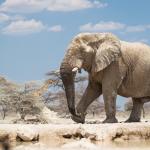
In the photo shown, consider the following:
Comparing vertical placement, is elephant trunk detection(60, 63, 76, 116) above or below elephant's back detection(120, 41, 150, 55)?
below

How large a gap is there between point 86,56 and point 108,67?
0.81 meters

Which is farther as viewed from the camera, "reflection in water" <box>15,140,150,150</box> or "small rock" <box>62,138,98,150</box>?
"reflection in water" <box>15,140,150,150</box>

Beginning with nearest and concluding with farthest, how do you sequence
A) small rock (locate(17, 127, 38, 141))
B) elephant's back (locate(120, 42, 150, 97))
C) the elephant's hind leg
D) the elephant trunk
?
small rock (locate(17, 127, 38, 141)) < the elephant trunk < elephant's back (locate(120, 42, 150, 97)) < the elephant's hind leg

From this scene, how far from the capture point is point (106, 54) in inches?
727

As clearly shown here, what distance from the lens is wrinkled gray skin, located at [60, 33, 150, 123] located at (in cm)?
→ 1811

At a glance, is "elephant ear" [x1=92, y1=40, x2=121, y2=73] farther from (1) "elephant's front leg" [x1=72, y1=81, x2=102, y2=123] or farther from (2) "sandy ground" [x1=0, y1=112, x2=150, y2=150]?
(2) "sandy ground" [x1=0, y1=112, x2=150, y2=150]

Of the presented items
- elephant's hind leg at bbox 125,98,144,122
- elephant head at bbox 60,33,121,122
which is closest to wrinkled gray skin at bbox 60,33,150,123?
elephant head at bbox 60,33,121,122

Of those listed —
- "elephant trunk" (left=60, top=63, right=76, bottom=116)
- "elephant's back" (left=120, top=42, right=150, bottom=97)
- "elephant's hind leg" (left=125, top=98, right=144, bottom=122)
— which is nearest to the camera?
"elephant trunk" (left=60, top=63, right=76, bottom=116)

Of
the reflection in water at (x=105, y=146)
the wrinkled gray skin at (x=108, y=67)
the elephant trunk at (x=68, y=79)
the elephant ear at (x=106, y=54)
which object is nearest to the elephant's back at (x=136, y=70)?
the wrinkled gray skin at (x=108, y=67)

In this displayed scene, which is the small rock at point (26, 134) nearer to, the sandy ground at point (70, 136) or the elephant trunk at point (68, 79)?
the sandy ground at point (70, 136)

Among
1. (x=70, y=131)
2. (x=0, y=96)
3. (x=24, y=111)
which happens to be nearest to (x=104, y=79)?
(x=70, y=131)

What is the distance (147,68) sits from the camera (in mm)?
18906

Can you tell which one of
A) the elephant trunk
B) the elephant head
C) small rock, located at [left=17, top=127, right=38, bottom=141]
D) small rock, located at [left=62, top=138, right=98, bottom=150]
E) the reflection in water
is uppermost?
the elephant head

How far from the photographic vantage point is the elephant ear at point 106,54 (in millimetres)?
18344
